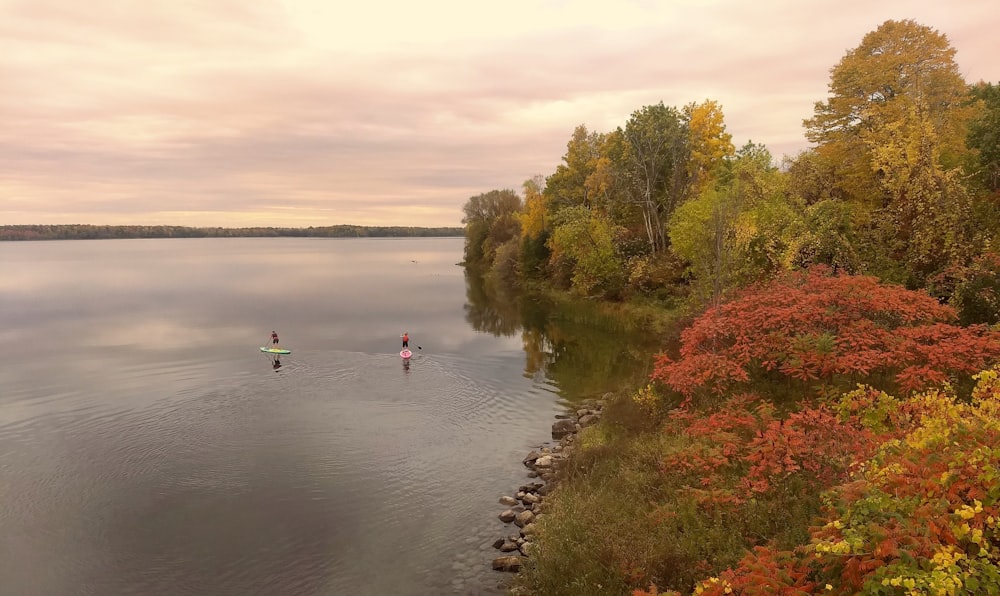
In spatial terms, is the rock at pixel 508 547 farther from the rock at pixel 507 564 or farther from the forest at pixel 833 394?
the forest at pixel 833 394

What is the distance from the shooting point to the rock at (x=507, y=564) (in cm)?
1625

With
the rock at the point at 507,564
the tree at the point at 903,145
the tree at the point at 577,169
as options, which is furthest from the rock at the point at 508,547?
the tree at the point at 577,169

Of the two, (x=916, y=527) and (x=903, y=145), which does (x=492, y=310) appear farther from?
(x=916, y=527)

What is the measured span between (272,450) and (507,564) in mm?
14062

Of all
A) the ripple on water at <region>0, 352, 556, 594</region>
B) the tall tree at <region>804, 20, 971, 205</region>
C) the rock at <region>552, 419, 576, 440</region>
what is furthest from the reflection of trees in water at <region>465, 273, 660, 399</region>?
the tall tree at <region>804, 20, 971, 205</region>

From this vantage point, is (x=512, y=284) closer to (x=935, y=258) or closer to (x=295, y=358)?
(x=295, y=358)

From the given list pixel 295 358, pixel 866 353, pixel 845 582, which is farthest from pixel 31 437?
pixel 866 353

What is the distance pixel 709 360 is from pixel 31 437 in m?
32.7

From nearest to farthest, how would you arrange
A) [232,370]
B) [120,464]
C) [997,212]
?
[120,464] < [997,212] < [232,370]

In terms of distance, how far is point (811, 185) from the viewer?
34938 mm

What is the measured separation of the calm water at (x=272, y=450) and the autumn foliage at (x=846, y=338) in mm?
10116

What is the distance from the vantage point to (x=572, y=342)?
154 feet

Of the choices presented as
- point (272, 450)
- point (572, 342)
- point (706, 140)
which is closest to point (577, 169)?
point (706, 140)

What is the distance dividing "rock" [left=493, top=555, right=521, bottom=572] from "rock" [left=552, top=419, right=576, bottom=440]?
33.4 feet
